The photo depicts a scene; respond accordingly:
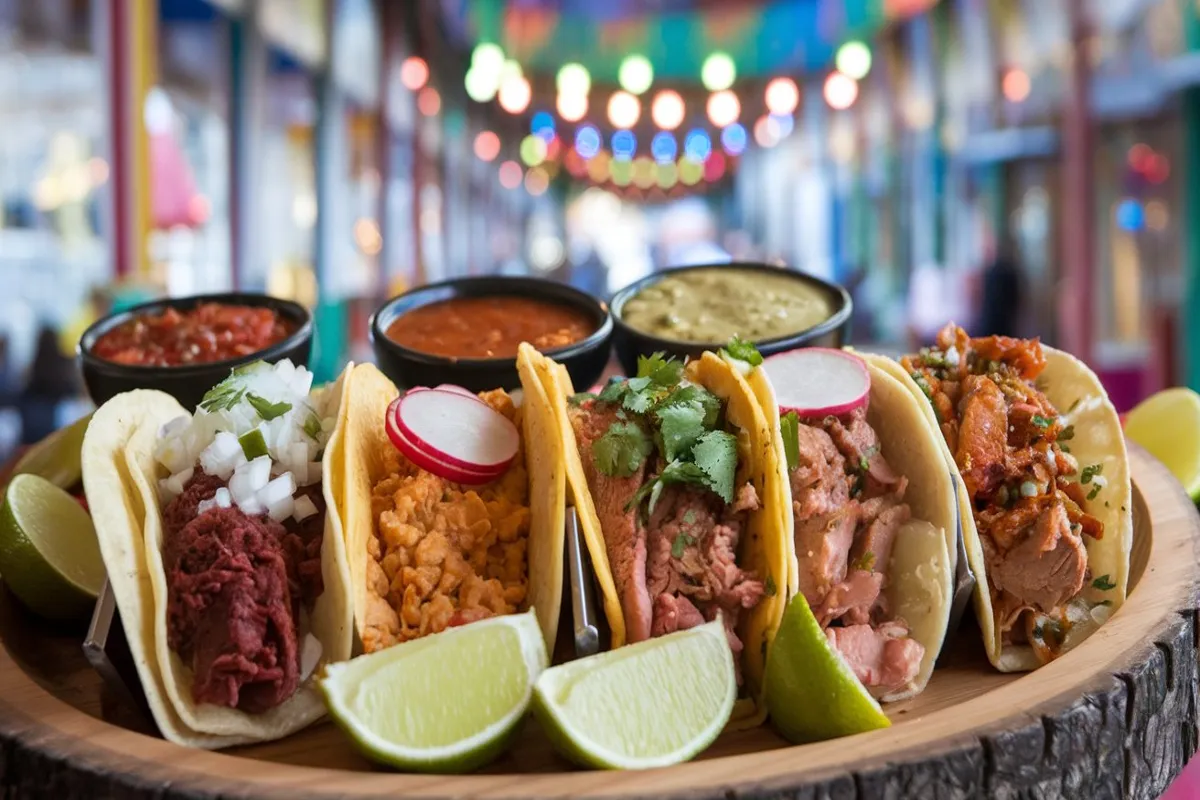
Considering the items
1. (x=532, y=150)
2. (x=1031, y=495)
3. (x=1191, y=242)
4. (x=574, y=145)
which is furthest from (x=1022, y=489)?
(x=532, y=150)

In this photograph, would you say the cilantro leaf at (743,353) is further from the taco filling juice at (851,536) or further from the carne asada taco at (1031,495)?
the carne asada taco at (1031,495)

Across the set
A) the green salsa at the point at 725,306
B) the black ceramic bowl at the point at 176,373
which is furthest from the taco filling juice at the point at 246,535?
the green salsa at the point at 725,306

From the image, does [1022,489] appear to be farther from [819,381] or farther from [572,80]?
[572,80]

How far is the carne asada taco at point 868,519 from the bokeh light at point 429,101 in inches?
538

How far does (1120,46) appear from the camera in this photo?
916 centimetres

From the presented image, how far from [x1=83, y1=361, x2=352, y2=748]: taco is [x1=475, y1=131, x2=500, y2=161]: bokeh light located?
1939 cm

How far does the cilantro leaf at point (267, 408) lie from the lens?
2107mm

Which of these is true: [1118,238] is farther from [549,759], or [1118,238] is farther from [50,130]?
[549,759]

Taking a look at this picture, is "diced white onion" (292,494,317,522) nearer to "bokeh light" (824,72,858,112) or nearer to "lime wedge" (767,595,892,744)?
"lime wedge" (767,595,892,744)

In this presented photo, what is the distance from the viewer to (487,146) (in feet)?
71.1

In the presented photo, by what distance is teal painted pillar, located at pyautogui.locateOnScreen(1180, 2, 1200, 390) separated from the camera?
834 cm

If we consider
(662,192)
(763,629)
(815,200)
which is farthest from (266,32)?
(662,192)

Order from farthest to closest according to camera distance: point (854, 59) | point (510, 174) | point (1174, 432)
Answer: point (510, 174) → point (854, 59) → point (1174, 432)

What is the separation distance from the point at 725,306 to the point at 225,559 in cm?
175
